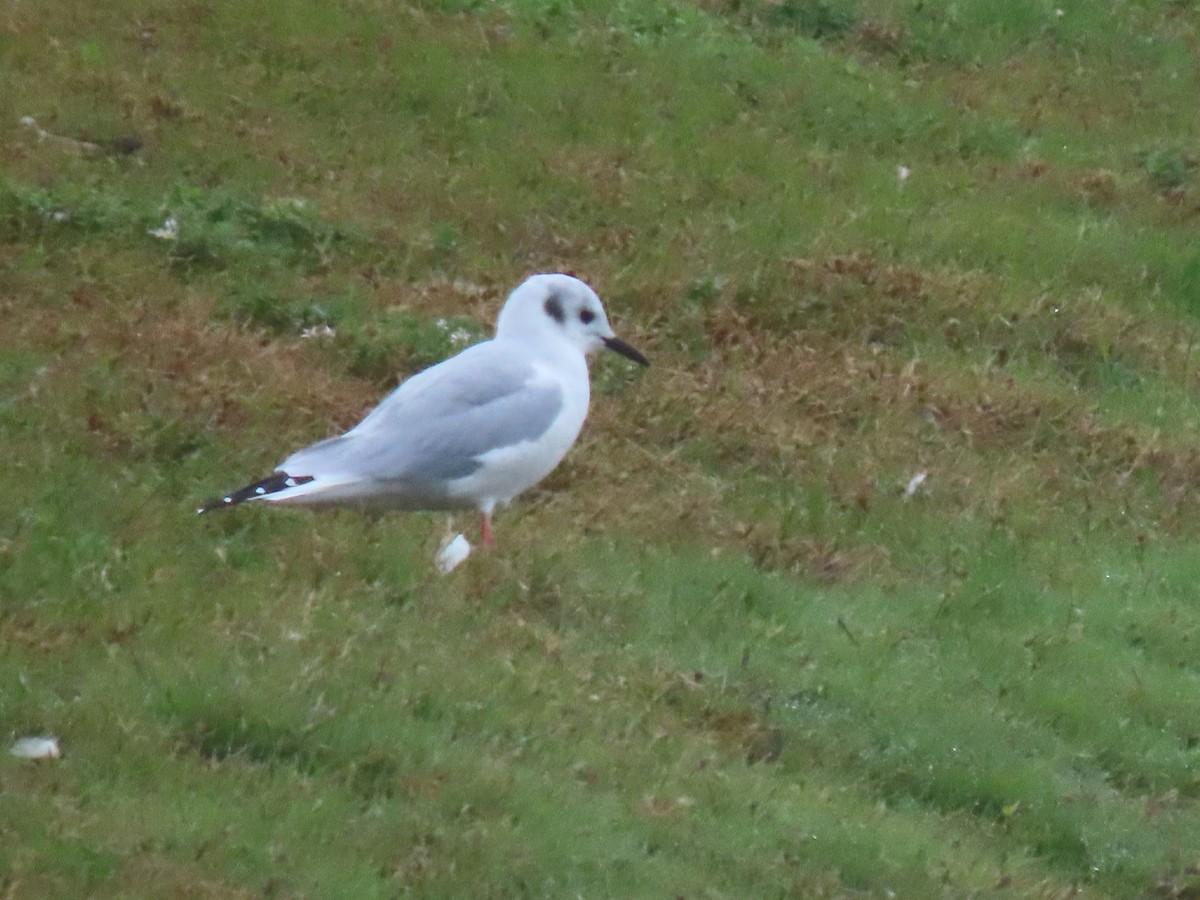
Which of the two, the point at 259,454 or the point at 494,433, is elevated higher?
the point at 494,433

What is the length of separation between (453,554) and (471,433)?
48 cm

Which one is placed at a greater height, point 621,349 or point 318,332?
point 621,349

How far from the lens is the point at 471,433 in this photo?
879 centimetres

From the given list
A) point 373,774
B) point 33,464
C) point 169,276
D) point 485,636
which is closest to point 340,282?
point 169,276

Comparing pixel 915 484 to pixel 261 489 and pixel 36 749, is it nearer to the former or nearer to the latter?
pixel 261 489

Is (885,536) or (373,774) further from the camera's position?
(885,536)

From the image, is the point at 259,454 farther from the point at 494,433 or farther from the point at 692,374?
the point at 692,374

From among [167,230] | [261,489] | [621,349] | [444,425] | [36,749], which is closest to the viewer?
[36,749]

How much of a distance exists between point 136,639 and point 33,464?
6.08 ft

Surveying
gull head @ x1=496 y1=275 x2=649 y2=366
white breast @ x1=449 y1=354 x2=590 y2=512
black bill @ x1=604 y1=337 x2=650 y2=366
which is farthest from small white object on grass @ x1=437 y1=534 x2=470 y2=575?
black bill @ x1=604 y1=337 x2=650 y2=366

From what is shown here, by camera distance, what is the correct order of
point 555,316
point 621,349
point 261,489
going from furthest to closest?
point 621,349
point 555,316
point 261,489

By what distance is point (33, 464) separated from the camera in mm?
9023

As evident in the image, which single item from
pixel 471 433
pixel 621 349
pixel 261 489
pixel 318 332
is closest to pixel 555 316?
pixel 621 349

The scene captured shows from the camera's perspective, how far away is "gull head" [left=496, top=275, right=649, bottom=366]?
9.48 metres
